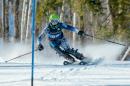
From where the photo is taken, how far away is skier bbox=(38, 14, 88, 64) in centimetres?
1355

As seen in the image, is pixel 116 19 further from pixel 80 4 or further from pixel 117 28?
pixel 80 4

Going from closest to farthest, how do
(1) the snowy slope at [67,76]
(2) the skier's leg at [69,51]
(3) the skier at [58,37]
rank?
(1) the snowy slope at [67,76] < (3) the skier at [58,37] < (2) the skier's leg at [69,51]

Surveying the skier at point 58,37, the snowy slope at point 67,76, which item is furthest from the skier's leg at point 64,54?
the snowy slope at point 67,76

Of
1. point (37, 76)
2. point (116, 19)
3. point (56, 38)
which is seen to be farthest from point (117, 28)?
point (37, 76)

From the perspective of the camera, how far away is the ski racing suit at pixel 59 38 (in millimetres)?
13617

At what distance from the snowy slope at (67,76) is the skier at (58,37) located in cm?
229

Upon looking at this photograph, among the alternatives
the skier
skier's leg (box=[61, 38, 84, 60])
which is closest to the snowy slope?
the skier

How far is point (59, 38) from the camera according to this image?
13.9 metres

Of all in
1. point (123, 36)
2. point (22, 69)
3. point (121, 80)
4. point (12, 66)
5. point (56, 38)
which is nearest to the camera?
point (121, 80)

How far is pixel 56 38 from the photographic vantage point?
13.8 meters

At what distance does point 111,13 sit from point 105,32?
2440mm

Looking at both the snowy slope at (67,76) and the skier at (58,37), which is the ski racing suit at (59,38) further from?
the snowy slope at (67,76)

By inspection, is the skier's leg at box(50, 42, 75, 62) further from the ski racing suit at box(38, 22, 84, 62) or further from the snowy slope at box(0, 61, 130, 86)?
the snowy slope at box(0, 61, 130, 86)

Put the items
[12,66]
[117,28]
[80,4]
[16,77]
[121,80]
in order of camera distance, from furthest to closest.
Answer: [80,4] → [117,28] → [12,66] → [16,77] → [121,80]
